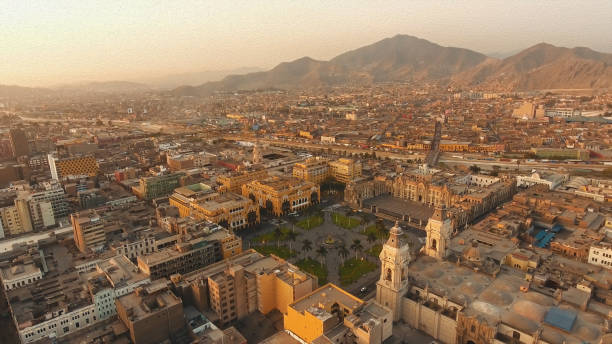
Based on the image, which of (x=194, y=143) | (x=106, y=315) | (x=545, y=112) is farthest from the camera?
(x=545, y=112)

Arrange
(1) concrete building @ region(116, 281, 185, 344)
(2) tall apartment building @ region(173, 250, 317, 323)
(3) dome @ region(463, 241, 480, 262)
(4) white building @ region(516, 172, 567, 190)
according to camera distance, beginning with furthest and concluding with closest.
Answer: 1. (4) white building @ region(516, 172, 567, 190)
2. (3) dome @ region(463, 241, 480, 262)
3. (2) tall apartment building @ region(173, 250, 317, 323)
4. (1) concrete building @ region(116, 281, 185, 344)

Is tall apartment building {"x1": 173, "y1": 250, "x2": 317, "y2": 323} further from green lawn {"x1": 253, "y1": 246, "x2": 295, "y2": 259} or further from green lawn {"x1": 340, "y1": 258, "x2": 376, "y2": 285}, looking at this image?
green lawn {"x1": 253, "y1": 246, "x2": 295, "y2": 259}

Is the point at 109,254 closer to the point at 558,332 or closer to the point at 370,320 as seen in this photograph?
the point at 370,320

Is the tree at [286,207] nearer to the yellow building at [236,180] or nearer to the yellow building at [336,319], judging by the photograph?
the yellow building at [236,180]

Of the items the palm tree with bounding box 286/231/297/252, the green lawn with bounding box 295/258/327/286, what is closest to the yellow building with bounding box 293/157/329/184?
the palm tree with bounding box 286/231/297/252

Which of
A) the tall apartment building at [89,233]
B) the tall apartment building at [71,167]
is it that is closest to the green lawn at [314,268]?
the tall apartment building at [89,233]

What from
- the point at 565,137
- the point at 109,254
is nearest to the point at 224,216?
the point at 109,254

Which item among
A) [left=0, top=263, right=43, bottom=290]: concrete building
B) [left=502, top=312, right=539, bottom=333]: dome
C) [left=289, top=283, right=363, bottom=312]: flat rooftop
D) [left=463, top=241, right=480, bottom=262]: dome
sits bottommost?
[left=0, top=263, right=43, bottom=290]: concrete building
